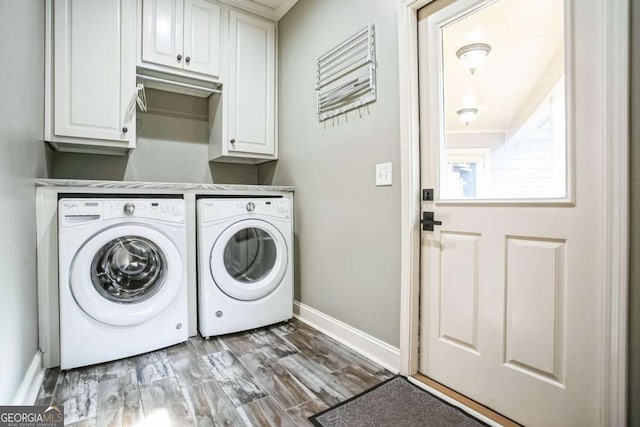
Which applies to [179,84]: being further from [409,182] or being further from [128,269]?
[409,182]

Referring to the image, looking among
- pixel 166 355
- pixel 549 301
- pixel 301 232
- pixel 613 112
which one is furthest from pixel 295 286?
pixel 613 112

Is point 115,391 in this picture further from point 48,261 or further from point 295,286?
point 295,286

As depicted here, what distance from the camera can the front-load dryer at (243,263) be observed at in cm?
200

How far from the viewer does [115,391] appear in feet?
4.70

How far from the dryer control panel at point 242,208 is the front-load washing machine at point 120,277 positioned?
140 millimetres

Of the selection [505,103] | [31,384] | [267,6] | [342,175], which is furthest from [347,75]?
[31,384]

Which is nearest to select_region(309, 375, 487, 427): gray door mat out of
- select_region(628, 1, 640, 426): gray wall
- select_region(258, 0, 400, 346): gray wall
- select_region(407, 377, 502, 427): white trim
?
select_region(407, 377, 502, 427): white trim

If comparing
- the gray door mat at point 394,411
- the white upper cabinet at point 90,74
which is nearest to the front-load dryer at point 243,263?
the white upper cabinet at point 90,74

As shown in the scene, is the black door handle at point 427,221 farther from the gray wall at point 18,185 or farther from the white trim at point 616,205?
the gray wall at point 18,185

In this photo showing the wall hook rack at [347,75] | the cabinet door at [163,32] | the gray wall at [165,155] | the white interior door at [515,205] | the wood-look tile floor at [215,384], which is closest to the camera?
the white interior door at [515,205]

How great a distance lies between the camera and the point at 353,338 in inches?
74.4

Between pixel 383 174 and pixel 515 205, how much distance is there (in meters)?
0.66

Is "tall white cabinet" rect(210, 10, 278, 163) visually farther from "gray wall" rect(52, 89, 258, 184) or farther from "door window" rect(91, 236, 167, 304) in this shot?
"door window" rect(91, 236, 167, 304)

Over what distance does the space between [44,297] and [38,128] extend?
3.06ft
